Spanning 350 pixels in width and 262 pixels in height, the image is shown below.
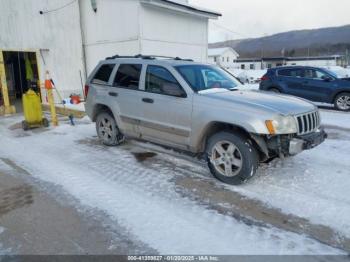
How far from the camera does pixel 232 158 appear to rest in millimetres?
4551

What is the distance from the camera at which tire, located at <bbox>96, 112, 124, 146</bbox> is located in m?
6.65

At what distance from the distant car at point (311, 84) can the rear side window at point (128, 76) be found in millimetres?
8253

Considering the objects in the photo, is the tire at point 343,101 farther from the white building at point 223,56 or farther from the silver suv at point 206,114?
the white building at point 223,56

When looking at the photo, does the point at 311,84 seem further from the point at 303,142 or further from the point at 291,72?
the point at 303,142

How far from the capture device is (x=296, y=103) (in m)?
4.77

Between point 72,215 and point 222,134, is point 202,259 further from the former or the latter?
point 222,134

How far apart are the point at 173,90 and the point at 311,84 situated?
8.72m

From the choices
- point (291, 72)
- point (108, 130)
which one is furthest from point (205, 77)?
point (291, 72)

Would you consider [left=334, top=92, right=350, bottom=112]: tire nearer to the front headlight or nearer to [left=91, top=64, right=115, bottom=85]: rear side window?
the front headlight

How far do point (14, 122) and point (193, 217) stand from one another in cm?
876

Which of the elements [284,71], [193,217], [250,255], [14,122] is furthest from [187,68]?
[284,71]

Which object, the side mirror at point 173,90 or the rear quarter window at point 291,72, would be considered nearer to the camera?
the side mirror at point 173,90

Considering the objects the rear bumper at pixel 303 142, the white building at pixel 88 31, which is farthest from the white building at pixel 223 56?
the rear bumper at pixel 303 142

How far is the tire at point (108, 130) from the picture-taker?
6652 mm
